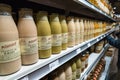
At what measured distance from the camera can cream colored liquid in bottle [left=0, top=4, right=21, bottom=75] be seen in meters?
0.54

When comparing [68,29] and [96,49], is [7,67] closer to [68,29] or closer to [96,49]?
[68,29]

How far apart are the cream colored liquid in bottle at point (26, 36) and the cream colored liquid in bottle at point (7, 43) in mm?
83

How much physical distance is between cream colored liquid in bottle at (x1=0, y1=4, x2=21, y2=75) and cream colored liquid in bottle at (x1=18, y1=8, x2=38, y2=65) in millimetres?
83

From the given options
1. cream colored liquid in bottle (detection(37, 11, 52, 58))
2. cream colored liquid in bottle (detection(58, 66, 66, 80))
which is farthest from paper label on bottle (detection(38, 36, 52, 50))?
cream colored liquid in bottle (detection(58, 66, 66, 80))

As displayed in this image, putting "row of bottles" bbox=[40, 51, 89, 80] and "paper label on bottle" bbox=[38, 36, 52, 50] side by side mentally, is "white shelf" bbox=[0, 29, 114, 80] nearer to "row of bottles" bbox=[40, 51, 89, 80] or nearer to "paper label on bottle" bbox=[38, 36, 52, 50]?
"paper label on bottle" bbox=[38, 36, 52, 50]

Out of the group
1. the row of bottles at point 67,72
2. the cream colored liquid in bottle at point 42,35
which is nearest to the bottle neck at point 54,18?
the cream colored liquid in bottle at point 42,35

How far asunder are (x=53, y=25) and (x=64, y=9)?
0.61m

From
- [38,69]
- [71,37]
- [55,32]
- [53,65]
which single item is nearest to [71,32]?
[71,37]

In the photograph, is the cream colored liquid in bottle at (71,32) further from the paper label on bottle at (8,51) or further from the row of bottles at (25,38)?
the paper label on bottle at (8,51)

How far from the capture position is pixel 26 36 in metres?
0.67

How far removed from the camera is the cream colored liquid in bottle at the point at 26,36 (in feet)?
2.18

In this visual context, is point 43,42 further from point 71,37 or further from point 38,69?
point 71,37

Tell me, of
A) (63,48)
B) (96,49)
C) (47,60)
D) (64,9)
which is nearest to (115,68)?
(96,49)

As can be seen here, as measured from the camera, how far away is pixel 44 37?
79 centimetres
